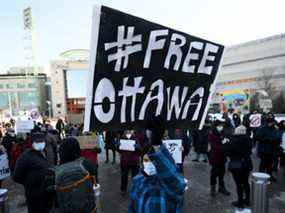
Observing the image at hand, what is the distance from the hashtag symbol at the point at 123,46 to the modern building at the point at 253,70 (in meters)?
55.8

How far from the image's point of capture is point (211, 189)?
6.30 meters

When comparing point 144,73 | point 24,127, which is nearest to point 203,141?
point 24,127

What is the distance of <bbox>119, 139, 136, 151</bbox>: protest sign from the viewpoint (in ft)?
19.9

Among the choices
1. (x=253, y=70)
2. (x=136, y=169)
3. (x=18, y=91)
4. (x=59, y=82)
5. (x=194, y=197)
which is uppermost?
(x=253, y=70)

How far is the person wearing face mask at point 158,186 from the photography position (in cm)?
207

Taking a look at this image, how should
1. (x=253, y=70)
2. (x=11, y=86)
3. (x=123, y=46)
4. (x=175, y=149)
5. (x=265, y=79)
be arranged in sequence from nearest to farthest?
1. (x=123, y=46)
2. (x=175, y=149)
3. (x=265, y=79)
4. (x=253, y=70)
5. (x=11, y=86)

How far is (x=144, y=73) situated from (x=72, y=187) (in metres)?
1.41

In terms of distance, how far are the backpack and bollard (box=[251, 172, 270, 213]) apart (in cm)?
261

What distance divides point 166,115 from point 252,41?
74531 millimetres

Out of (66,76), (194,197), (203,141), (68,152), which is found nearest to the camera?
(68,152)

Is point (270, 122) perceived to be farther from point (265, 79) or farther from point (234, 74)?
point (234, 74)

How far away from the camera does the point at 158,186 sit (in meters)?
2.09

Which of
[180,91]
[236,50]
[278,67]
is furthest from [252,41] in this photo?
[180,91]

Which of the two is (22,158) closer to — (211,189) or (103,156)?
(211,189)
